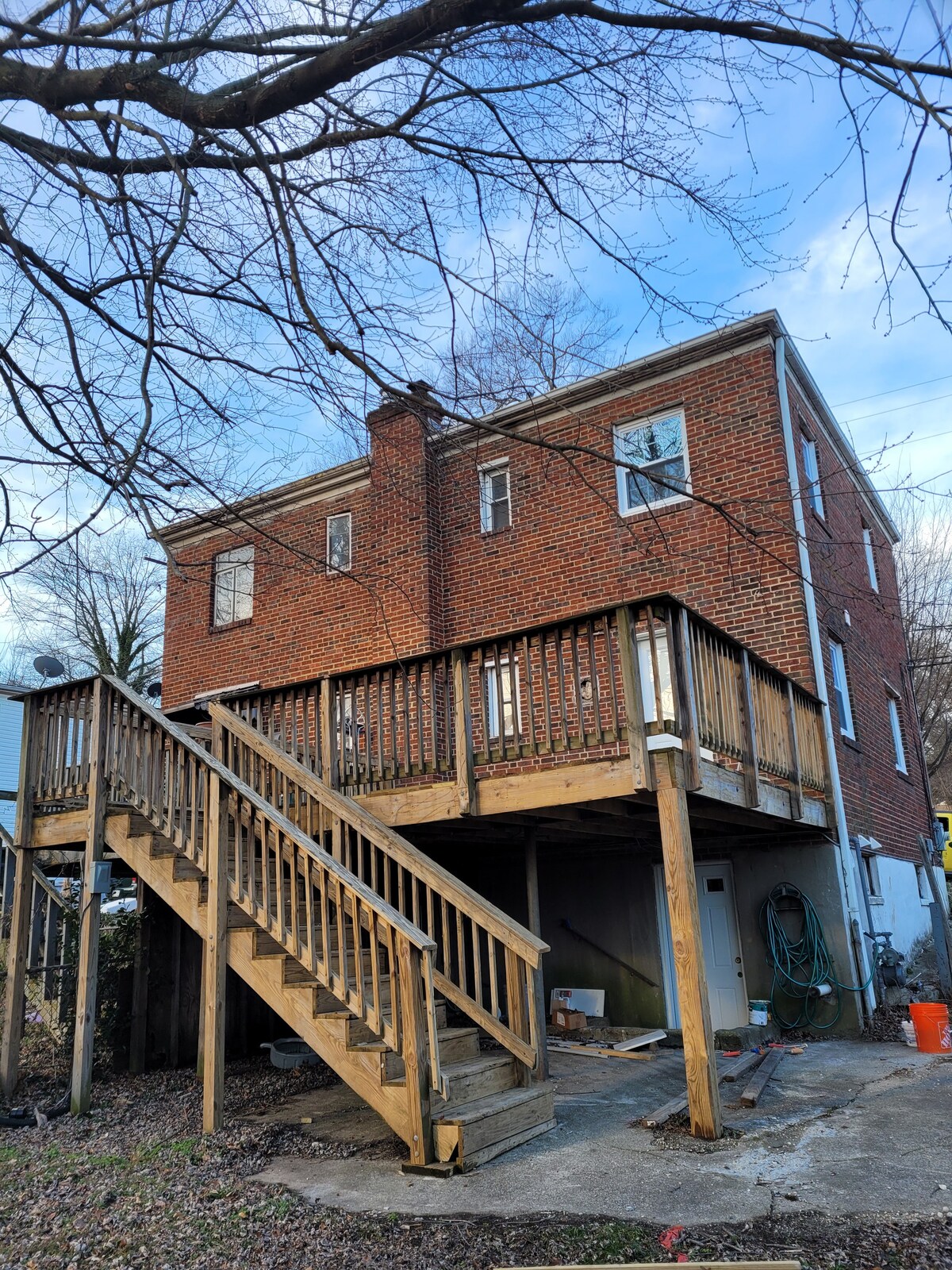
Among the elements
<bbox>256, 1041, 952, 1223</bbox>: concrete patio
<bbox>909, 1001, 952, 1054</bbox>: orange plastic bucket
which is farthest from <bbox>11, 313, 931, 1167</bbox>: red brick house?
<bbox>909, 1001, 952, 1054</bbox>: orange plastic bucket

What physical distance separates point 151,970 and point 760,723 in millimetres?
6141

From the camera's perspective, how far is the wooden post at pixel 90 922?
7.16 meters

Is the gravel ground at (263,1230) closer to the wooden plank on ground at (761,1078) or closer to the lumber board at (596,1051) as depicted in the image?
the wooden plank on ground at (761,1078)

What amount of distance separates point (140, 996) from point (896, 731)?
11.5 metres

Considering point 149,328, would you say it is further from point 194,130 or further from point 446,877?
point 446,877

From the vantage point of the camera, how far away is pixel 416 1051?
5.19 metres

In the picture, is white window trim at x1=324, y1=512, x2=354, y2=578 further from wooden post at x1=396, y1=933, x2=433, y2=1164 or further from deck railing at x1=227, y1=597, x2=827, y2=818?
wooden post at x1=396, y1=933, x2=433, y2=1164

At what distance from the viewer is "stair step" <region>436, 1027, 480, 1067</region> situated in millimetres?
6188

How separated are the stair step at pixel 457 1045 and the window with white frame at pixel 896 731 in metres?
9.99

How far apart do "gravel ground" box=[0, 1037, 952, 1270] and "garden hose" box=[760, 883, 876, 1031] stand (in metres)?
5.66

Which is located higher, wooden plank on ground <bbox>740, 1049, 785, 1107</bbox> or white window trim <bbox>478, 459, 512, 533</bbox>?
white window trim <bbox>478, 459, 512, 533</bbox>

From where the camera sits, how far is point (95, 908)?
765 centimetres

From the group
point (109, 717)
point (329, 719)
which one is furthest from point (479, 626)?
point (109, 717)

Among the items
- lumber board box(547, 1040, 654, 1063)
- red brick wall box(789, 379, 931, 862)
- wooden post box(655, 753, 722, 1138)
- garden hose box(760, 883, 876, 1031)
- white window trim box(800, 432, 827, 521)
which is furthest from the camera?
white window trim box(800, 432, 827, 521)
